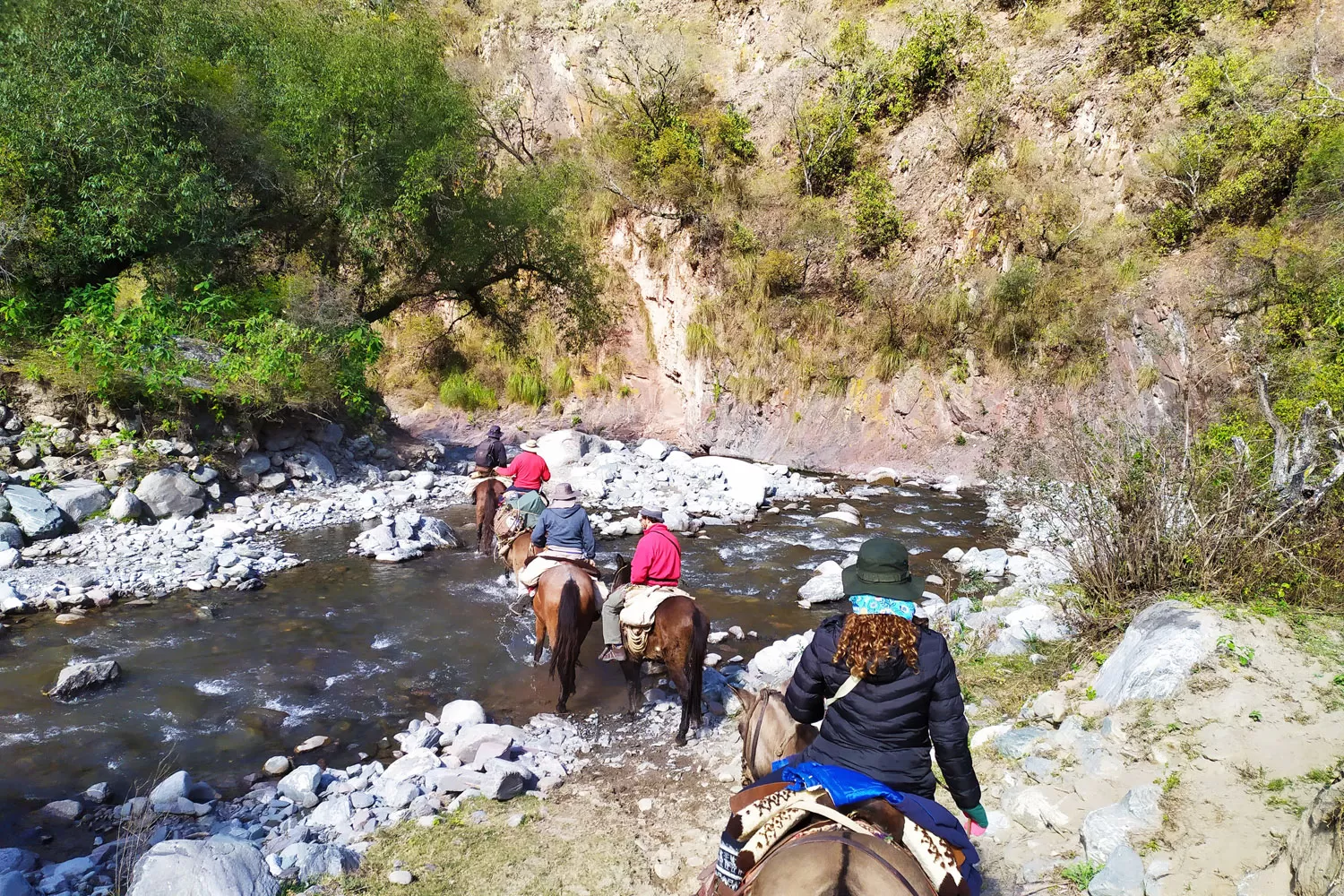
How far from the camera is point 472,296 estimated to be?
678 inches

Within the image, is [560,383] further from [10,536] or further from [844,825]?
[844,825]

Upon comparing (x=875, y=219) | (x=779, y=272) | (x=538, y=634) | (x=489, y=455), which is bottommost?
(x=538, y=634)

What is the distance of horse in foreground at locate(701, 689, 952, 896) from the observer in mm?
2312

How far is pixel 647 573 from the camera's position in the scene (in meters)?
6.25

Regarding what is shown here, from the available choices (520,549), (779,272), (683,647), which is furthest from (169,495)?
(779,272)

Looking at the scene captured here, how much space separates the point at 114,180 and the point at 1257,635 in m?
15.2

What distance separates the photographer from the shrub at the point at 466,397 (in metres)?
20.7

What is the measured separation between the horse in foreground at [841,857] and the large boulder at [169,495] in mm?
11022

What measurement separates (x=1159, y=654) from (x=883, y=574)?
3275 millimetres

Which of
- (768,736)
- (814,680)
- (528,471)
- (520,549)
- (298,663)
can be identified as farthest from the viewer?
(528,471)

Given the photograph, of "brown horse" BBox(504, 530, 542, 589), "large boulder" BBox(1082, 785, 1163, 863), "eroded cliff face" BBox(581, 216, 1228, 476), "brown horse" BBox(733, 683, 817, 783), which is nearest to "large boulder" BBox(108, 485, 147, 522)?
"brown horse" BBox(504, 530, 542, 589)

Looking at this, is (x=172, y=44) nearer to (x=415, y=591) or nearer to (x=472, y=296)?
(x=472, y=296)

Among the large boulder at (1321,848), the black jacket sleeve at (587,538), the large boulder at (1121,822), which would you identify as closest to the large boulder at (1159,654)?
the large boulder at (1121,822)

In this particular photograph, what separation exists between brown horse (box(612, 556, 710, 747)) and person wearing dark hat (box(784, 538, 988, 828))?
303 cm
